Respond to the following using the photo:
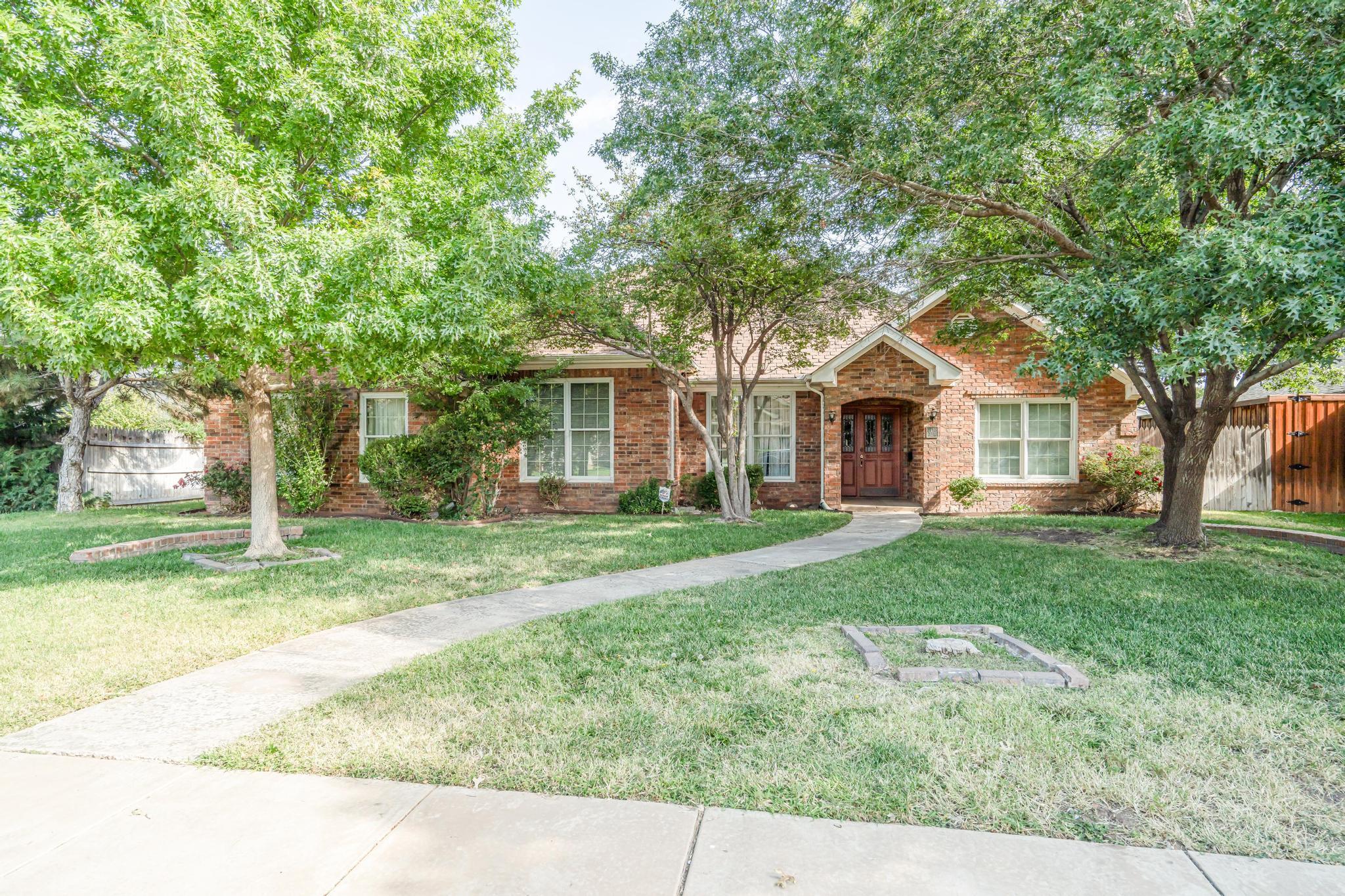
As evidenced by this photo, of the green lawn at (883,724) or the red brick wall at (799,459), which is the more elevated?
the red brick wall at (799,459)

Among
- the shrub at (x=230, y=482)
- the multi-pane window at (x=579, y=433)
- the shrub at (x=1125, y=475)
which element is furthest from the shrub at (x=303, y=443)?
the shrub at (x=1125, y=475)

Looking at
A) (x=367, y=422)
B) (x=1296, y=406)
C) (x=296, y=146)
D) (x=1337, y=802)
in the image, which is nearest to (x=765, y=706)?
(x=1337, y=802)

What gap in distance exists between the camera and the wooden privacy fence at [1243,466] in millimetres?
13211

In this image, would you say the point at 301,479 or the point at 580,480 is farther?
the point at 580,480

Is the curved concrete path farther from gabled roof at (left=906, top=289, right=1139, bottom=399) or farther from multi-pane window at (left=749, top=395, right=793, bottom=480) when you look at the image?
gabled roof at (left=906, top=289, right=1139, bottom=399)

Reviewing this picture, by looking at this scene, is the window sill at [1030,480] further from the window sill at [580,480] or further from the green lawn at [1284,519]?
the window sill at [580,480]

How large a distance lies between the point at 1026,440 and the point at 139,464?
22456 millimetres

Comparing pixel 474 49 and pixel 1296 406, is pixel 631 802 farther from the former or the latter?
pixel 1296 406

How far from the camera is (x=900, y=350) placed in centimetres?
1373

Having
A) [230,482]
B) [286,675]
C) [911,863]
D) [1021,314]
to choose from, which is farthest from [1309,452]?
[230,482]

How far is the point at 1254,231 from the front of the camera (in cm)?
503

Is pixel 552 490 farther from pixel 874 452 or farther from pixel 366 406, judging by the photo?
pixel 874 452

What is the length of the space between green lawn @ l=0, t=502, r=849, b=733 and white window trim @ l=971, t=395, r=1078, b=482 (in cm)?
376

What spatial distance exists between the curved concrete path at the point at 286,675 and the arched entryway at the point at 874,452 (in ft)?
31.5
